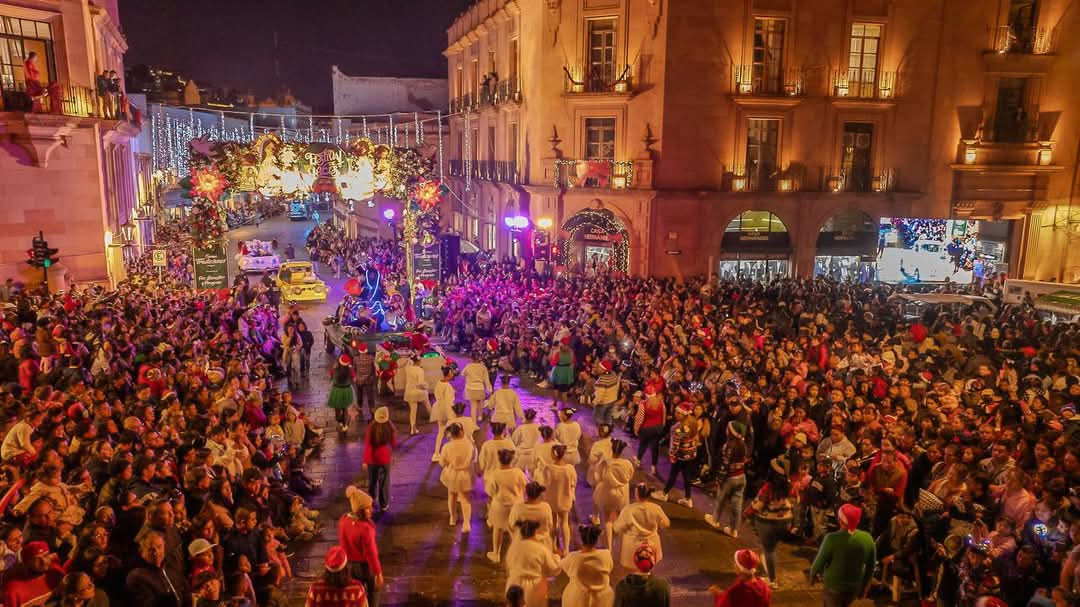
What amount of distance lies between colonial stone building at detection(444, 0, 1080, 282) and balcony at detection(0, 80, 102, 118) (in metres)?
13.9

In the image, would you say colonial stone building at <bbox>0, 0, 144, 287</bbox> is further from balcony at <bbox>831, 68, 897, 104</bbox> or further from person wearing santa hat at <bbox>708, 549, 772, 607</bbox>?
balcony at <bbox>831, 68, 897, 104</bbox>

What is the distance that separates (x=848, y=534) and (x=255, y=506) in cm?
548

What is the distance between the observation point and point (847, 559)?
7113 millimetres

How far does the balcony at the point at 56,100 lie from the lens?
692 inches

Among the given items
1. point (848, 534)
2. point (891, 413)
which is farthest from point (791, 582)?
point (891, 413)

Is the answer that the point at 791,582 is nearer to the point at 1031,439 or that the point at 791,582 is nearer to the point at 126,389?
the point at 1031,439

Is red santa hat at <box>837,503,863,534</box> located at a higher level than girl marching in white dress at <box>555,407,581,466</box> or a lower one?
higher

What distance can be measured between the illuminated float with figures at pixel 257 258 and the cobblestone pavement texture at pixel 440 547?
22520 millimetres

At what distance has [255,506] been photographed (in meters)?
7.18

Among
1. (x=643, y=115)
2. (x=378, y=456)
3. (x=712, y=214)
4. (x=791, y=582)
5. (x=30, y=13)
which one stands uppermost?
(x=30, y=13)

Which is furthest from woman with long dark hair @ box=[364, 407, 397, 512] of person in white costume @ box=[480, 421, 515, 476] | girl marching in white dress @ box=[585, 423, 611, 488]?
girl marching in white dress @ box=[585, 423, 611, 488]

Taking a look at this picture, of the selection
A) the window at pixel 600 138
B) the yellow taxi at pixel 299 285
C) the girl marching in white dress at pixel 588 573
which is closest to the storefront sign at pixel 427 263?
the yellow taxi at pixel 299 285

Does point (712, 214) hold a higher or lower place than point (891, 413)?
higher

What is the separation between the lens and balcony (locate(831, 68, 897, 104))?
86.1 ft
